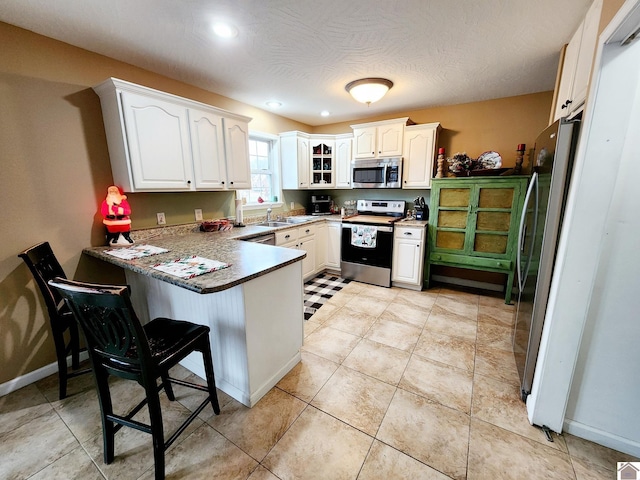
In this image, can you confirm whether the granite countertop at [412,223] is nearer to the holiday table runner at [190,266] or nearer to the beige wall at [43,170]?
the holiday table runner at [190,266]

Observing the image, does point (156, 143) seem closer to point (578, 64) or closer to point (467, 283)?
point (578, 64)

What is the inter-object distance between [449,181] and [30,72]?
3.88m

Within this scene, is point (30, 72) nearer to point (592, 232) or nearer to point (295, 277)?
point (295, 277)

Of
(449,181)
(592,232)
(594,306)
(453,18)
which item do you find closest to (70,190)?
(453,18)

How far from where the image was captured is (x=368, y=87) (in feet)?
8.43

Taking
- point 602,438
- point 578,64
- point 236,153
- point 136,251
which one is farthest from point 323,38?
point 602,438

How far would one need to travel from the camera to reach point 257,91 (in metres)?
2.86

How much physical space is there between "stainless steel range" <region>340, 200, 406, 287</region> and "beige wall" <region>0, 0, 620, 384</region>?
247 cm

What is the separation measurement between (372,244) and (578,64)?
2.39 m

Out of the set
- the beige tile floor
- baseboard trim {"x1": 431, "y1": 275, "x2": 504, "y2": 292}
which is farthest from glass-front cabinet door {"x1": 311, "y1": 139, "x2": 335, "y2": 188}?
the beige tile floor

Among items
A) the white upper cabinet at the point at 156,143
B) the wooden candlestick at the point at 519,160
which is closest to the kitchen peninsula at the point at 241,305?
the white upper cabinet at the point at 156,143

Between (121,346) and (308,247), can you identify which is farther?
(308,247)

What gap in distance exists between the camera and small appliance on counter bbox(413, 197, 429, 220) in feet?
11.6

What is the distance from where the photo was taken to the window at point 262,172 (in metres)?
3.63
